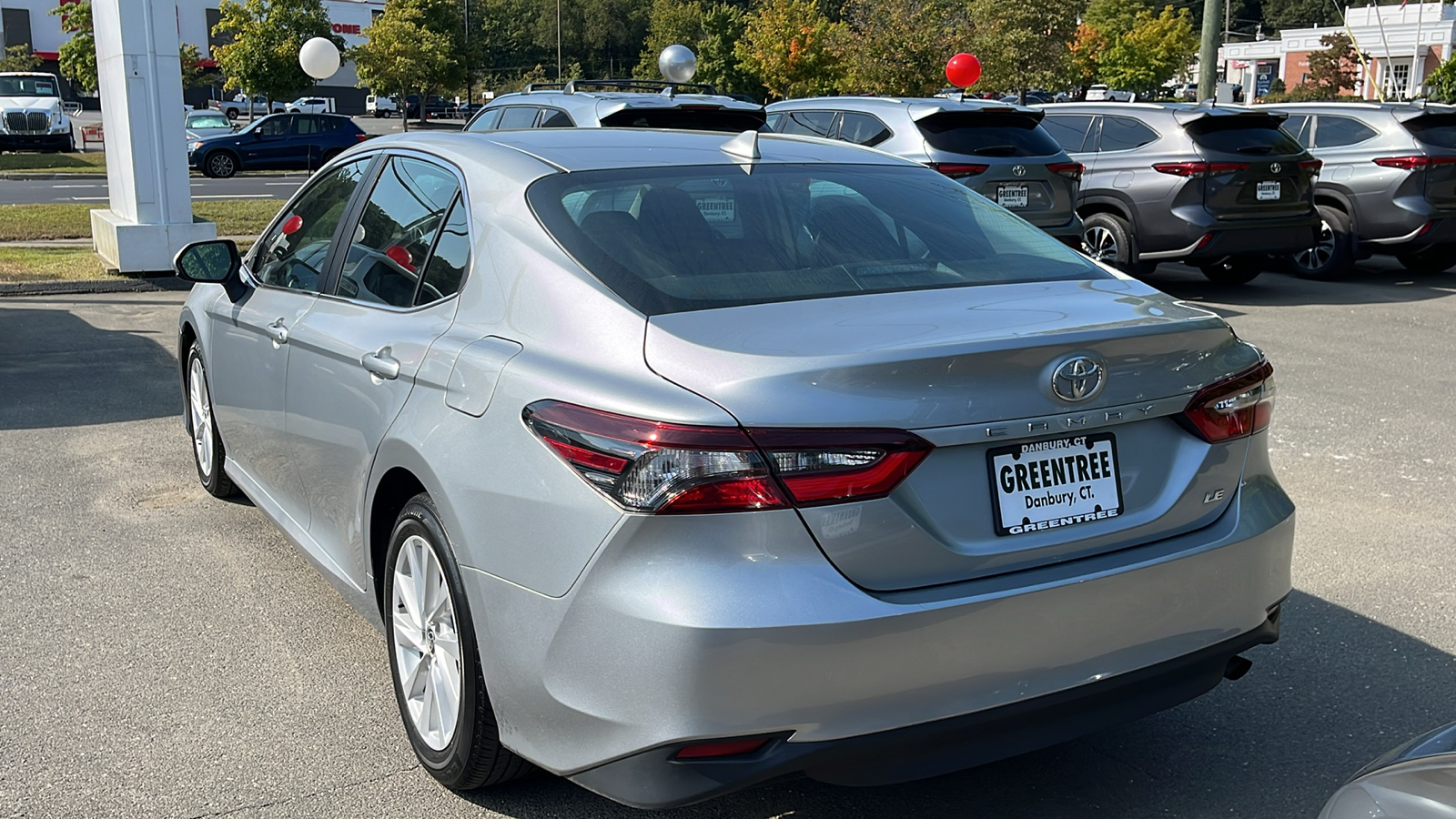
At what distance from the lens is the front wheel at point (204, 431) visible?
5492 mm

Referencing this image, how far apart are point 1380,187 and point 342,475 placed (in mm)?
12342

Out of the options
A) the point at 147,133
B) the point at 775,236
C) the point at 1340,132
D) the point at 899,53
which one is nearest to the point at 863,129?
the point at 1340,132

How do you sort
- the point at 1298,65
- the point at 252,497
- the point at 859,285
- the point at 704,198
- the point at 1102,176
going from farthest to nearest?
the point at 1298,65, the point at 1102,176, the point at 252,497, the point at 704,198, the point at 859,285

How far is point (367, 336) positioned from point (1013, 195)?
807cm

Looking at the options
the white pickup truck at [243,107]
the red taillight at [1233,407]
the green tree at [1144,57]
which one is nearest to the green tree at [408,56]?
the white pickup truck at [243,107]

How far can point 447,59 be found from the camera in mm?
56156

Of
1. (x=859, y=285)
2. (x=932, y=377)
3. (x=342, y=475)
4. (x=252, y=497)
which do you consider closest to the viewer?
(x=932, y=377)

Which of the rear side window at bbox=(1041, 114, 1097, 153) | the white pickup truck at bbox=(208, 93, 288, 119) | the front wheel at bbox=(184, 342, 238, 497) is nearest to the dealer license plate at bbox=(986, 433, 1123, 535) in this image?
the front wheel at bbox=(184, 342, 238, 497)

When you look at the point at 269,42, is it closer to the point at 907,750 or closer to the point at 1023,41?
the point at 1023,41

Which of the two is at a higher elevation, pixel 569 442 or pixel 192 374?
pixel 569 442

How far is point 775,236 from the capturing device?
3.36 m

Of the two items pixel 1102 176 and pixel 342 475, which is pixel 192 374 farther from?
pixel 1102 176

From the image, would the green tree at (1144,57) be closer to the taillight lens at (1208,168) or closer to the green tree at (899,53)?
the green tree at (899,53)

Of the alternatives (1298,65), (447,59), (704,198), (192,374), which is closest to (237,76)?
(447,59)
